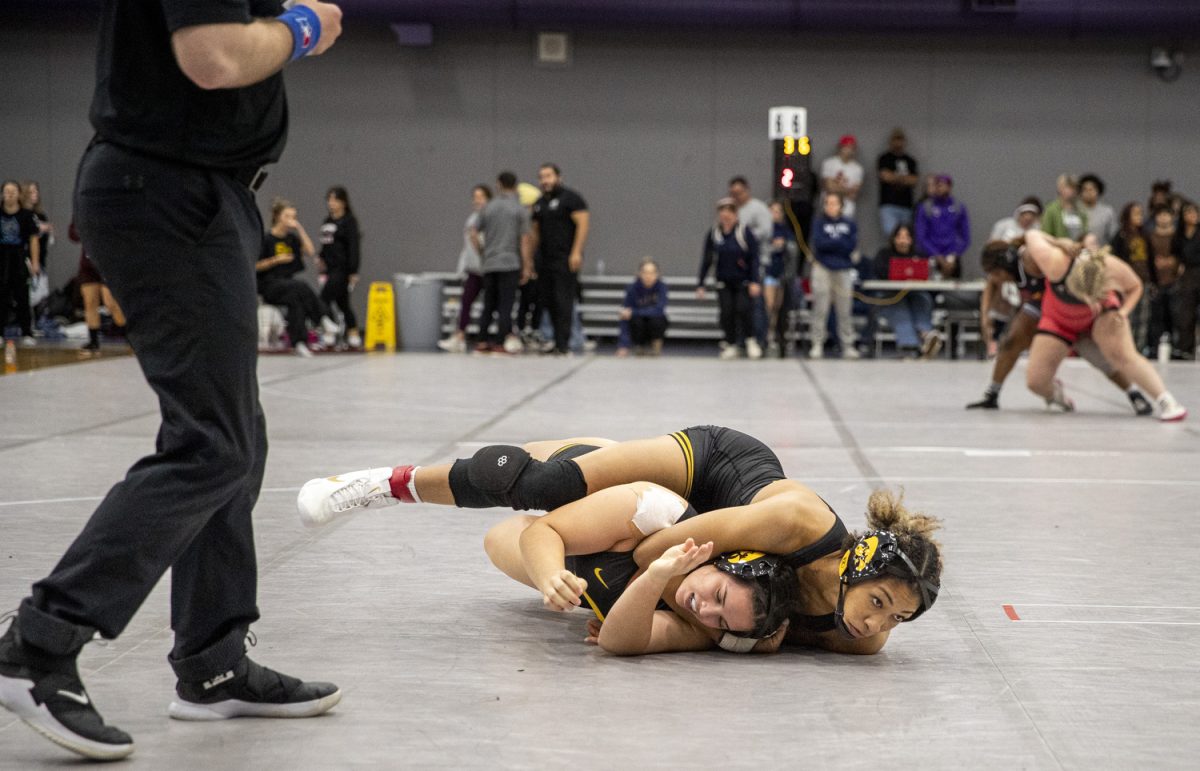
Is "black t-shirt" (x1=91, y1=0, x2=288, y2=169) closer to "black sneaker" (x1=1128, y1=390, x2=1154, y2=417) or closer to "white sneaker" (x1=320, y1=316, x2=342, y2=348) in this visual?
"black sneaker" (x1=1128, y1=390, x2=1154, y2=417)

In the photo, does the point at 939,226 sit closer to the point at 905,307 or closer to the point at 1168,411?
the point at 905,307

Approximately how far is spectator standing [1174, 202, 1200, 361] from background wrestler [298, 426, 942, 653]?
47.6 ft

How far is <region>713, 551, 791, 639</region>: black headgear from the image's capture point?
3209mm

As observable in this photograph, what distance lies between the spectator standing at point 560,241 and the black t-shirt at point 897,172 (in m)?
4.95

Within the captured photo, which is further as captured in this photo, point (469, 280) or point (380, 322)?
point (380, 322)

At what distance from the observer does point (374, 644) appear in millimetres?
3393

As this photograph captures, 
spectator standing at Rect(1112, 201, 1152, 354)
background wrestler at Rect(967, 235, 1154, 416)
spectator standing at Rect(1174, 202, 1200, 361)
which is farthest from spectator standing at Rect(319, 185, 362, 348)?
spectator standing at Rect(1174, 202, 1200, 361)

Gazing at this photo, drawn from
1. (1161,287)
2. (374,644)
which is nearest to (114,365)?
(374,644)

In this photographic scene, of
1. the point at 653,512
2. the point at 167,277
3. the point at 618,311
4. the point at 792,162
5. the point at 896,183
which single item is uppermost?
the point at 792,162

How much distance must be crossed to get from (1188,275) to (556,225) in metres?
7.78

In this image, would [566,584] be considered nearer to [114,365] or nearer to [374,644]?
[374,644]

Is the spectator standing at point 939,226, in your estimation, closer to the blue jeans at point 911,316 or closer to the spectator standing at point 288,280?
the blue jeans at point 911,316

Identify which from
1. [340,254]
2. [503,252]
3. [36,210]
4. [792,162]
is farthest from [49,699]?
[36,210]

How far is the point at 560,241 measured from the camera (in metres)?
16.5
